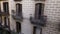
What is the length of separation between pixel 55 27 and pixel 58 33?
0.06 meters

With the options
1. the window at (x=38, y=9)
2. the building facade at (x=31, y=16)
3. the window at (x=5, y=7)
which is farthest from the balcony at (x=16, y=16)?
the window at (x=38, y=9)

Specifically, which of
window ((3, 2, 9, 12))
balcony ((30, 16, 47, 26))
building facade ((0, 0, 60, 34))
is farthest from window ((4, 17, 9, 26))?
balcony ((30, 16, 47, 26))

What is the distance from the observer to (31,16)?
93 centimetres

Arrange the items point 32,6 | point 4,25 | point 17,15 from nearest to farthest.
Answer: point 32,6, point 17,15, point 4,25

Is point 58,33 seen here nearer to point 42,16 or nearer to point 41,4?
point 42,16

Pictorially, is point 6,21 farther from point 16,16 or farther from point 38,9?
point 38,9

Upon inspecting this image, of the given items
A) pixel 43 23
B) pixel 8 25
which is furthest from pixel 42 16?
pixel 8 25

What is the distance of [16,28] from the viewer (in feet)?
3.50

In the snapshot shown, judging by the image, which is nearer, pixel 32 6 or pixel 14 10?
pixel 32 6

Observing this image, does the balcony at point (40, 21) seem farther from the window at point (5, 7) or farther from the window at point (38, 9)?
the window at point (5, 7)

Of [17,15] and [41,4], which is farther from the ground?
[41,4]

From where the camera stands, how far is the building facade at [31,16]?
31.4 inches

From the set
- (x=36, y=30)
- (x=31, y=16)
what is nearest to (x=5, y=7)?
(x=31, y=16)

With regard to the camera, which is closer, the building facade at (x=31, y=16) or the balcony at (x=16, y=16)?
the building facade at (x=31, y=16)
